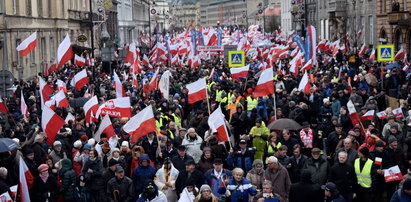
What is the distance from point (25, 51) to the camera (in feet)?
86.7

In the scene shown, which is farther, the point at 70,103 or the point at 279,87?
the point at 279,87

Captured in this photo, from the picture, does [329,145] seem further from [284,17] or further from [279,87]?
[284,17]

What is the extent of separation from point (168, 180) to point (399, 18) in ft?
116

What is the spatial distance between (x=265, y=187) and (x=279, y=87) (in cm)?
1516

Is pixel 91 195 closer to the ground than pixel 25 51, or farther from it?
closer to the ground

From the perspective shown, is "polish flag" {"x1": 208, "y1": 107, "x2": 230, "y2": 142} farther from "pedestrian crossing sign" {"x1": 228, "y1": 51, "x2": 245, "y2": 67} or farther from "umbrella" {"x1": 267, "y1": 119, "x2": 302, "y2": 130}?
"pedestrian crossing sign" {"x1": 228, "y1": 51, "x2": 245, "y2": 67}

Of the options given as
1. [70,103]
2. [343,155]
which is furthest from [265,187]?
[70,103]

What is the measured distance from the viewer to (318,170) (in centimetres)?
1288

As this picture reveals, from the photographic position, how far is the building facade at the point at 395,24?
45625 millimetres

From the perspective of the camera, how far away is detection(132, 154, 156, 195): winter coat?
12898 millimetres

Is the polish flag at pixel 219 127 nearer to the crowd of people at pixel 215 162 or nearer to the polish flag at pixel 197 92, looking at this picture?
the crowd of people at pixel 215 162

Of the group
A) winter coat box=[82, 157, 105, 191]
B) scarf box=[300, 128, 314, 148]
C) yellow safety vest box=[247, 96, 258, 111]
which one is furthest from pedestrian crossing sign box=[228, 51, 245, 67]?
winter coat box=[82, 157, 105, 191]

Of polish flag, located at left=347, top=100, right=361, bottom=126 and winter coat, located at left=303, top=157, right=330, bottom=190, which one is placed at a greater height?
polish flag, located at left=347, top=100, right=361, bottom=126

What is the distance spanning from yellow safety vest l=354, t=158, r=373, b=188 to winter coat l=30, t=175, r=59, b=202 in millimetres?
4412
